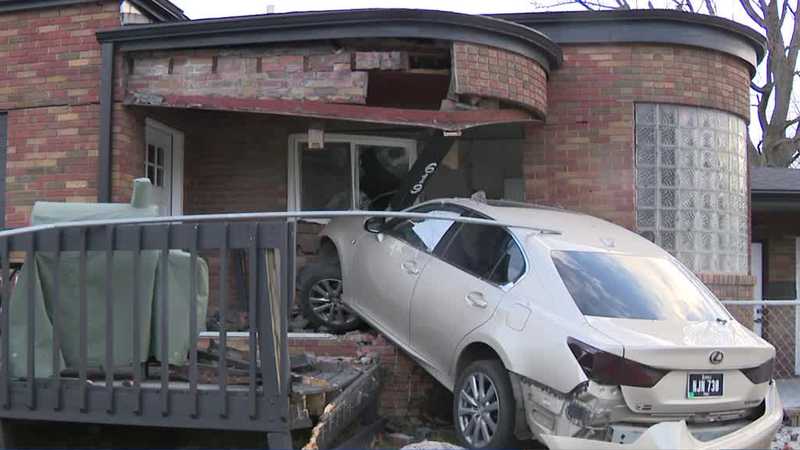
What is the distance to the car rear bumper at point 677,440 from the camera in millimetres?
4762

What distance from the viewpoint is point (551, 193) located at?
9.36 meters

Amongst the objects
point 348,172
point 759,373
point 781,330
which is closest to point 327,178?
point 348,172

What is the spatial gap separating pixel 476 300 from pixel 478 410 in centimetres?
79

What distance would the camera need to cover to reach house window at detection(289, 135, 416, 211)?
1008 centimetres

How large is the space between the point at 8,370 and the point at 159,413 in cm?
117

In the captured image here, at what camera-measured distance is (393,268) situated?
6.95 metres

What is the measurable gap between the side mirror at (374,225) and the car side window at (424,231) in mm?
195

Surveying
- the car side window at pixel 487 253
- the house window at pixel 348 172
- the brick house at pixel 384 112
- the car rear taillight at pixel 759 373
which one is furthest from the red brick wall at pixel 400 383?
the house window at pixel 348 172

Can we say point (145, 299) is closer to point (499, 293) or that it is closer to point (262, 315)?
point (262, 315)

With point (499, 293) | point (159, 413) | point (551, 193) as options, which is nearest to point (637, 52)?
point (551, 193)

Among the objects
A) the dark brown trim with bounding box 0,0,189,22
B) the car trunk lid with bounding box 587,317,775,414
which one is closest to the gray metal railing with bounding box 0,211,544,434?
the car trunk lid with bounding box 587,317,775,414

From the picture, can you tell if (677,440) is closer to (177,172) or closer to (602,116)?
(602,116)

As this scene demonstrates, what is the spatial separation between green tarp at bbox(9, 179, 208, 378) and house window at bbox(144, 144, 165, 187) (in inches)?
163

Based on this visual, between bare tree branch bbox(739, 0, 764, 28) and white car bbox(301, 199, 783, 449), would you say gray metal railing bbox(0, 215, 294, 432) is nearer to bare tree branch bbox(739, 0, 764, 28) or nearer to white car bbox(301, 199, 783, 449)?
white car bbox(301, 199, 783, 449)
